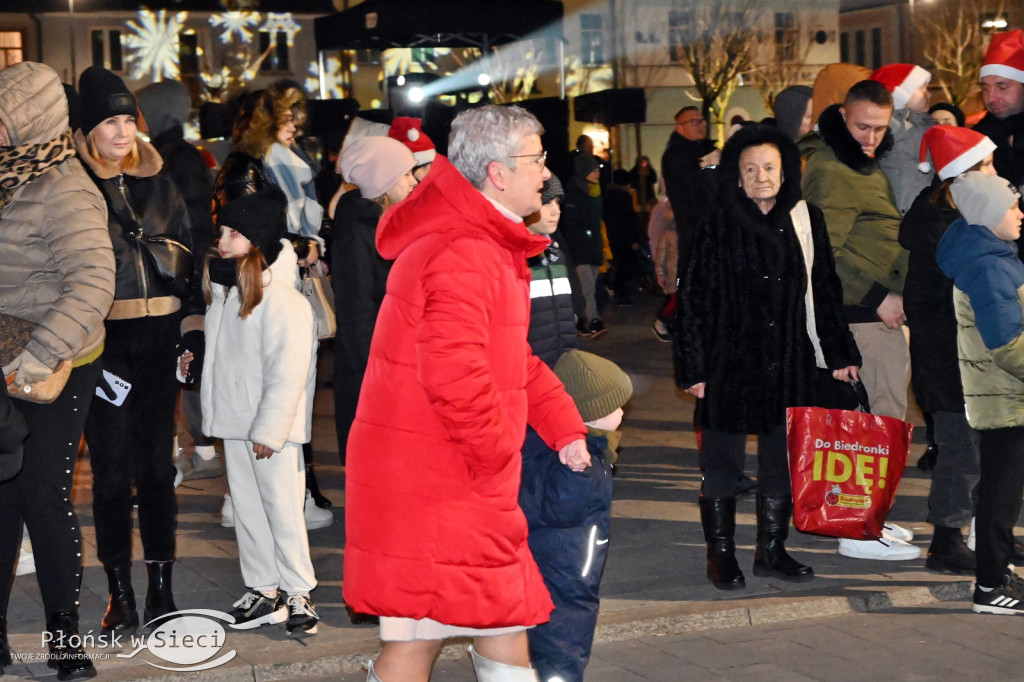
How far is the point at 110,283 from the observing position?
16.8 feet

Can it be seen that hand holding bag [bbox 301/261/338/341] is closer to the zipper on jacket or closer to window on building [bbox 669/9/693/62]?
the zipper on jacket

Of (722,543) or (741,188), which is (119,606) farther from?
(741,188)

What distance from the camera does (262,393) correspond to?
571cm

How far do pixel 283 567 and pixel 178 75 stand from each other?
4522 centimetres

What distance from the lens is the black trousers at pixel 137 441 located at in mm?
5676

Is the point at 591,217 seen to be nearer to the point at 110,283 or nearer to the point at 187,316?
the point at 187,316

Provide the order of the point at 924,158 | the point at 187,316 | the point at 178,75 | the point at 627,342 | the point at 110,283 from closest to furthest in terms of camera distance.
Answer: the point at 110,283 → the point at 187,316 → the point at 924,158 → the point at 627,342 → the point at 178,75

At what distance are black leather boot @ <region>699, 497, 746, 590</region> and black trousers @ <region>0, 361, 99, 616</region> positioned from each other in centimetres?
274

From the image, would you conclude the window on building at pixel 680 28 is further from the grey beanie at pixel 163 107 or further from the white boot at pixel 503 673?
the white boot at pixel 503 673

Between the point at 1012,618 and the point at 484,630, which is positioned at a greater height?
the point at 484,630

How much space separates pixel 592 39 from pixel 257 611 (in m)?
46.5

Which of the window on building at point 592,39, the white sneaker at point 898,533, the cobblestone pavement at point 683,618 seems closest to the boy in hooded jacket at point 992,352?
the cobblestone pavement at point 683,618

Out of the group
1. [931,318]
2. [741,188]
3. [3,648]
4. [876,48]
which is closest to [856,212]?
[931,318]

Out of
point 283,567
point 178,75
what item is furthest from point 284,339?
point 178,75
